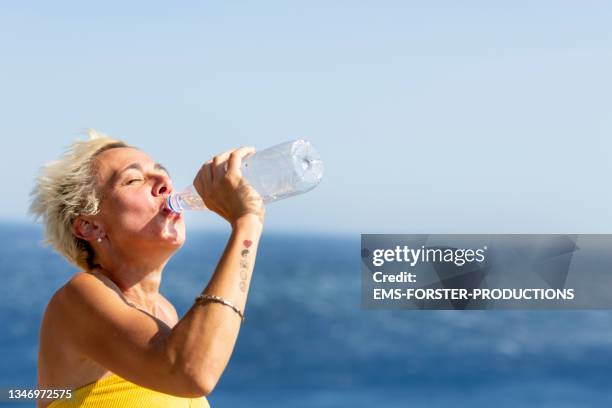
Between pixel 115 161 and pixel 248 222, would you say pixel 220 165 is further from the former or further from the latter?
pixel 115 161

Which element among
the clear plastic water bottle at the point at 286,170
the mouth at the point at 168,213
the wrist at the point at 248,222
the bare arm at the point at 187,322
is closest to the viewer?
the bare arm at the point at 187,322

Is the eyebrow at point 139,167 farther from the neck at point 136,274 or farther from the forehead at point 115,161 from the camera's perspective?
the neck at point 136,274

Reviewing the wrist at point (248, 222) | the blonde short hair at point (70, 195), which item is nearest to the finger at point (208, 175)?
the wrist at point (248, 222)

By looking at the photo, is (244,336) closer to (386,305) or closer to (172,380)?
(386,305)

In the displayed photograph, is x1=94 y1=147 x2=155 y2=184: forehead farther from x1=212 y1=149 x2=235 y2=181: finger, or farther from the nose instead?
x1=212 y1=149 x2=235 y2=181: finger

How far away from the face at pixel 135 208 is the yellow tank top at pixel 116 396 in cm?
31

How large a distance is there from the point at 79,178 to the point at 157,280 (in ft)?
1.03

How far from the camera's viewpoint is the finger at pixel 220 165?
175 cm

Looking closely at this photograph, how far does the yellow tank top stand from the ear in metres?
0.33

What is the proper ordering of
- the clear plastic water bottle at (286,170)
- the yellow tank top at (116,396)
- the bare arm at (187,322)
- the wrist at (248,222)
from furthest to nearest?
the clear plastic water bottle at (286,170) → the yellow tank top at (116,396) → the wrist at (248,222) → the bare arm at (187,322)

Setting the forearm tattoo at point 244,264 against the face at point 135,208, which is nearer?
the forearm tattoo at point 244,264

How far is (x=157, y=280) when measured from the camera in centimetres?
213

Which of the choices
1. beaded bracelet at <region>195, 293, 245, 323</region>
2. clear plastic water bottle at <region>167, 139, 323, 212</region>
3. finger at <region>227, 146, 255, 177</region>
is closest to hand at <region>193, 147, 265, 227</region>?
finger at <region>227, 146, 255, 177</region>

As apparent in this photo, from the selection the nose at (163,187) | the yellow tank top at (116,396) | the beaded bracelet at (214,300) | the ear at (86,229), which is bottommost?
the yellow tank top at (116,396)
